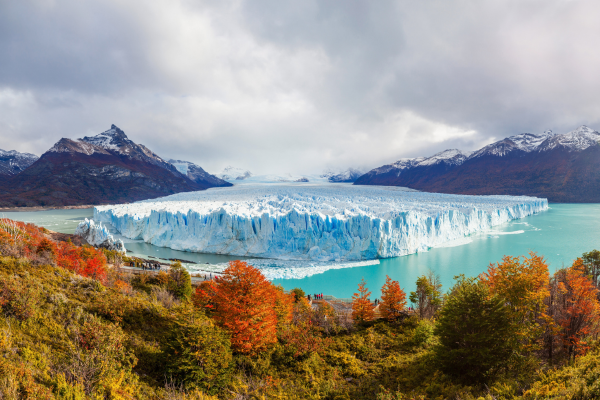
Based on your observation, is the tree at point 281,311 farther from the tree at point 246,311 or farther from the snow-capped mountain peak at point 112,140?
the snow-capped mountain peak at point 112,140

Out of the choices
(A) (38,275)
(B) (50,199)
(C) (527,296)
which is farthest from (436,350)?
(B) (50,199)

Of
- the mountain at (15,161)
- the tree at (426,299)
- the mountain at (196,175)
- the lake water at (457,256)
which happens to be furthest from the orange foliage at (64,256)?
the mountain at (15,161)

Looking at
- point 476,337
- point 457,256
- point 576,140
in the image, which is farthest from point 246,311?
point 576,140

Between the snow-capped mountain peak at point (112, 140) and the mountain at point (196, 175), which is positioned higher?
the snow-capped mountain peak at point (112, 140)

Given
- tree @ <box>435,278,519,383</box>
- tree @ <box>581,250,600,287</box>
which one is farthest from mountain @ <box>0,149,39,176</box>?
tree @ <box>581,250,600,287</box>

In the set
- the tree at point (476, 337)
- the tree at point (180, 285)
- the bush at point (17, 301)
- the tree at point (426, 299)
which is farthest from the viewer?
the tree at point (426, 299)

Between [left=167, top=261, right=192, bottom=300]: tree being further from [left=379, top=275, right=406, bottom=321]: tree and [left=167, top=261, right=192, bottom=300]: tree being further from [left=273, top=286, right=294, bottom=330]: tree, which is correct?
[left=379, top=275, right=406, bottom=321]: tree

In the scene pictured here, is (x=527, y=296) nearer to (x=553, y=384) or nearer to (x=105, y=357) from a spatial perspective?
(x=553, y=384)
